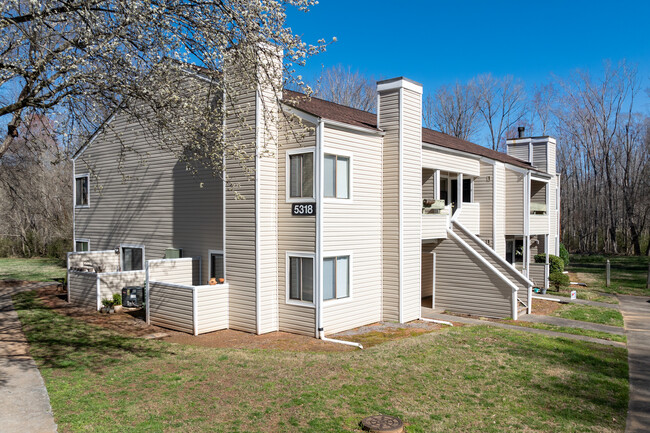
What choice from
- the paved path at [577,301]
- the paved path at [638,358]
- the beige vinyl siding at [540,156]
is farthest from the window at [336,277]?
the beige vinyl siding at [540,156]

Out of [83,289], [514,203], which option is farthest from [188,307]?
[514,203]

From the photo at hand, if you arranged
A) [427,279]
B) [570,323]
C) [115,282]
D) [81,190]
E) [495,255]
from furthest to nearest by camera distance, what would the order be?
1. [81,190]
2. [427,279]
3. [495,255]
4. [115,282]
5. [570,323]

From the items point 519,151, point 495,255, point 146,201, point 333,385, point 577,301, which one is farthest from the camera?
point 519,151

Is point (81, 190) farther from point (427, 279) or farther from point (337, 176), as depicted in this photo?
point (427, 279)

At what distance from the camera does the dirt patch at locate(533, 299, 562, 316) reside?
18.1 metres

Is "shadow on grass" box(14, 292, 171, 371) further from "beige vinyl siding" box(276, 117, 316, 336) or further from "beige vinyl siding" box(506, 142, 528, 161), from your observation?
"beige vinyl siding" box(506, 142, 528, 161)

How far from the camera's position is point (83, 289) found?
16.8 m

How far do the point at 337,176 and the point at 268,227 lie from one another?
2.44 metres

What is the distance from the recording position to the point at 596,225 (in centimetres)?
4934

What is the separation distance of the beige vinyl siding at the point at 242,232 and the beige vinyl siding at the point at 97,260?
310 inches

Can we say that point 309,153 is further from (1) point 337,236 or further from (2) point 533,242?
(2) point 533,242

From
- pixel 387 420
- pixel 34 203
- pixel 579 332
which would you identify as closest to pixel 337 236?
pixel 387 420

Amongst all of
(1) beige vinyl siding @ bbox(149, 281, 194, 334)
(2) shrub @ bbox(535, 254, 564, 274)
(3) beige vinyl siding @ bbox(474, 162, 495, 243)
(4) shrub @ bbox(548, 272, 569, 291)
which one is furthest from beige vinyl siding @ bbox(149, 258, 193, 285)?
(2) shrub @ bbox(535, 254, 564, 274)

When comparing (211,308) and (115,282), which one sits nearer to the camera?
(211,308)
